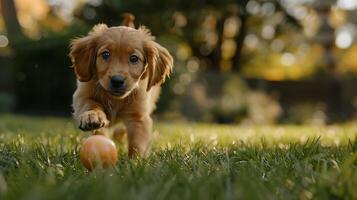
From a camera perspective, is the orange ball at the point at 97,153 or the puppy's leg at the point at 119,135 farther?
the puppy's leg at the point at 119,135

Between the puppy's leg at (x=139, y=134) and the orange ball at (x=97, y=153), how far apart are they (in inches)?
26.1

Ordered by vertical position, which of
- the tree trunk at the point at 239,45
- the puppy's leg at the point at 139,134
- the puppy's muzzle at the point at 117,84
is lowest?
the tree trunk at the point at 239,45

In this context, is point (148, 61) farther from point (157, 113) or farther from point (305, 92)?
point (305, 92)

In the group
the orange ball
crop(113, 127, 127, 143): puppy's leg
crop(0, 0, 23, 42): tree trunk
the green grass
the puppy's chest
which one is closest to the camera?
the green grass

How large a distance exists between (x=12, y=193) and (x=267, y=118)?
1198 centimetres

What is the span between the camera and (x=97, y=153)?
2.83 m

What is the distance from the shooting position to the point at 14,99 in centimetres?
1201

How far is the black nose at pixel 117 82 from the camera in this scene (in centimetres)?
345

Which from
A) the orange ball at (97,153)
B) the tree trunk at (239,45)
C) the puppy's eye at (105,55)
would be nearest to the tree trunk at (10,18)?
the tree trunk at (239,45)

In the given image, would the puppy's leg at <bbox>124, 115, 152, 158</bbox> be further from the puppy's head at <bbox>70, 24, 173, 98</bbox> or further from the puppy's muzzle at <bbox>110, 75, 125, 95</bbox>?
the puppy's muzzle at <bbox>110, 75, 125, 95</bbox>

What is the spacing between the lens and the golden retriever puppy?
11.6ft

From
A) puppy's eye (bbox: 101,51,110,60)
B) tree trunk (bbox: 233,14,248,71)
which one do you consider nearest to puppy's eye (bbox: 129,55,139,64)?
puppy's eye (bbox: 101,51,110,60)

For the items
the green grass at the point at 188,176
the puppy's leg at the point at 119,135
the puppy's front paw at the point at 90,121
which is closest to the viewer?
the green grass at the point at 188,176

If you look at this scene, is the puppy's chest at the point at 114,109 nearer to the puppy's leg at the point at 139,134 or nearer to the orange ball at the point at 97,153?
the puppy's leg at the point at 139,134
